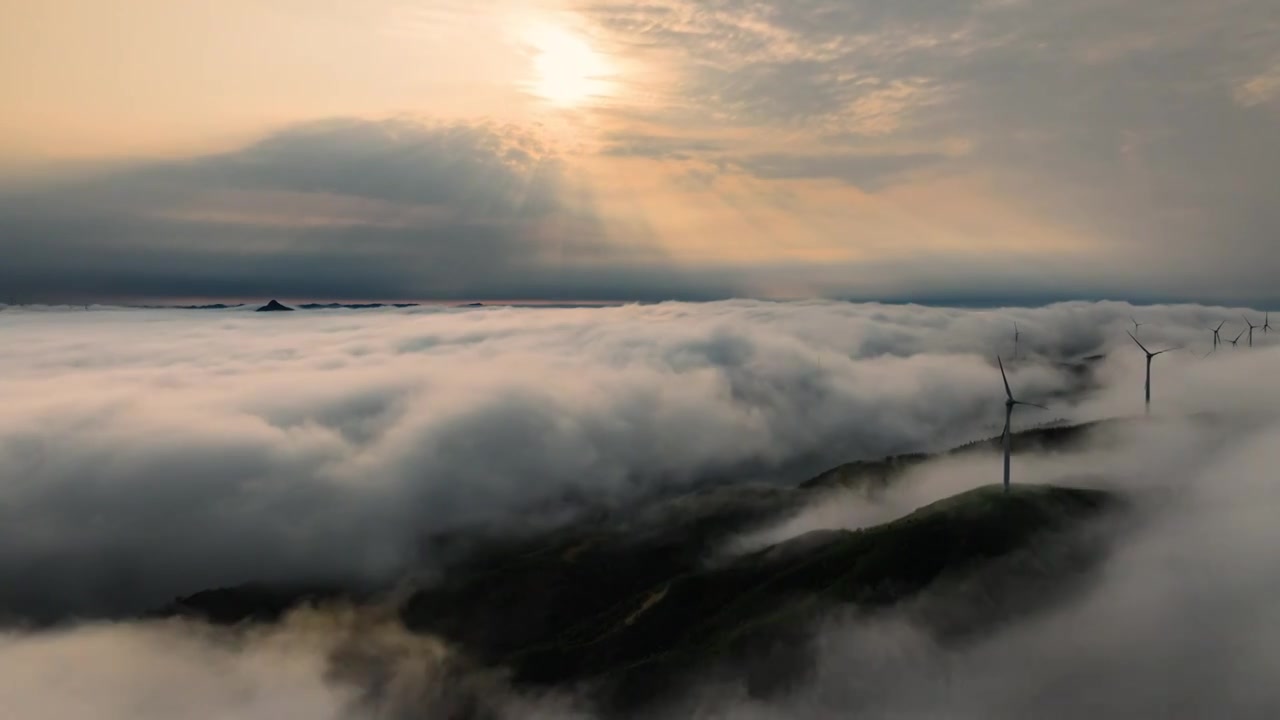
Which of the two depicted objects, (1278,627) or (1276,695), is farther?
(1278,627)

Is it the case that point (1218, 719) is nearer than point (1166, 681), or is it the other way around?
point (1218, 719)

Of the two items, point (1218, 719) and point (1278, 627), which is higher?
point (1278, 627)

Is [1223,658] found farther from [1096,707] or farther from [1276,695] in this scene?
[1096,707]

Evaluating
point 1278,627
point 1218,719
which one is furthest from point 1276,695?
point 1278,627

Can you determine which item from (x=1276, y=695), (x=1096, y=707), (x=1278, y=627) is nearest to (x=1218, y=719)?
(x=1276, y=695)

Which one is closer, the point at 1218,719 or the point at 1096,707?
the point at 1218,719

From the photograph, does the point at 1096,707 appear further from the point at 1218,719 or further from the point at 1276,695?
the point at 1276,695

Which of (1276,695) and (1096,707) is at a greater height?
(1276,695)

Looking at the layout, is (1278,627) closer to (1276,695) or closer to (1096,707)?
(1276,695)
